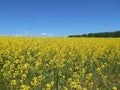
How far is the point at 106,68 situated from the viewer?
371 inches

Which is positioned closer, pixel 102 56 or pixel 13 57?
pixel 13 57

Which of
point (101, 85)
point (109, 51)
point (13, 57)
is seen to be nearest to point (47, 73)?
point (101, 85)

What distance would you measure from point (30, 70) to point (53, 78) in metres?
0.71

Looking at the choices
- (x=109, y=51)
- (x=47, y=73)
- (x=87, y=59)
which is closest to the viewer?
(x=47, y=73)

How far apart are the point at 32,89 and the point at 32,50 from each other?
6.41m

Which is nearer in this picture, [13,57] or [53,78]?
[53,78]

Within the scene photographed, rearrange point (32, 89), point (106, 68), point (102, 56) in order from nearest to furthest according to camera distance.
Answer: point (32, 89)
point (106, 68)
point (102, 56)

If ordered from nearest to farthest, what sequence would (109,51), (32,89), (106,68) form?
1. (32,89)
2. (106,68)
3. (109,51)

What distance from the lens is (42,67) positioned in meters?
8.72

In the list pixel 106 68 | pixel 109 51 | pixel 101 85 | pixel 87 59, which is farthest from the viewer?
pixel 109 51

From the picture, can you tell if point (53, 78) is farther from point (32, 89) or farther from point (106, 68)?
point (106, 68)

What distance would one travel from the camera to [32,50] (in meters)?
12.6

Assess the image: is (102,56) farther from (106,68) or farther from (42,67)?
(42,67)

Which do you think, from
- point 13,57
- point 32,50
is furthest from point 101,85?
point 32,50
